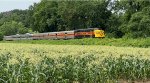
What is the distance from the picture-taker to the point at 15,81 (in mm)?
9984

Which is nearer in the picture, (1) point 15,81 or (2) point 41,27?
(1) point 15,81

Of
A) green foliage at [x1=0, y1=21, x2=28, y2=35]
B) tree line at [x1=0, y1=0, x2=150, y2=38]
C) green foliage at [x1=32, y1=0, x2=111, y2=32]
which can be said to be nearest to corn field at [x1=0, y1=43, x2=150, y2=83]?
tree line at [x1=0, y1=0, x2=150, y2=38]

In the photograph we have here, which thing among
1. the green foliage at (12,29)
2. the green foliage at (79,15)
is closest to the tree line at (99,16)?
the green foliage at (79,15)

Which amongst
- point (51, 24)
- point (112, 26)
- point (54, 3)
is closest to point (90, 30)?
point (112, 26)

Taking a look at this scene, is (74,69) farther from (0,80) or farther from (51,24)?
(51,24)

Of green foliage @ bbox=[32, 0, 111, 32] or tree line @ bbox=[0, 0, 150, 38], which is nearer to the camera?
tree line @ bbox=[0, 0, 150, 38]

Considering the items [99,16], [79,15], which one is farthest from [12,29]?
[99,16]

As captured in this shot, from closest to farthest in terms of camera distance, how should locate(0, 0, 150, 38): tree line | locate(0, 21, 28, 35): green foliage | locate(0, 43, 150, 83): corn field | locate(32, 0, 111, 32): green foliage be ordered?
locate(0, 43, 150, 83): corn field < locate(0, 0, 150, 38): tree line < locate(32, 0, 111, 32): green foliage < locate(0, 21, 28, 35): green foliage

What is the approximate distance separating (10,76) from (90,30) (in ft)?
178

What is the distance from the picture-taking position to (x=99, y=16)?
8175cm

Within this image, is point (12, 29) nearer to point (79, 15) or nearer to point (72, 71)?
point (79, 15)

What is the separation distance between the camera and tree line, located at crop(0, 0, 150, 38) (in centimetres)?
6444

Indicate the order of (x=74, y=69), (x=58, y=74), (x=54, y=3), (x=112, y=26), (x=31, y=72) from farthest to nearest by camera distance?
1. (x=54, y=3)
2. (x=112, y=26)
3. (x=74, y=69)
4. (x=58, y=74)
5. (x=31, y=72)

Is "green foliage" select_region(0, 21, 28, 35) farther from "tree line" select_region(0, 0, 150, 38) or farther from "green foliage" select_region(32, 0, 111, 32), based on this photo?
"green foliage" select_region(32, 0, 111, 32)
